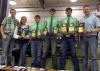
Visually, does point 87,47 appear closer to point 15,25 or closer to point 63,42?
point 63,42

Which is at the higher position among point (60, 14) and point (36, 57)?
point (60, 14)

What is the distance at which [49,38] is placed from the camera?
5.68m

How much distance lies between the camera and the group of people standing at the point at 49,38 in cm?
536

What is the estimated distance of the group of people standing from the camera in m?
5.36

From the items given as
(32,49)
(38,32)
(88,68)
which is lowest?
(88,68)

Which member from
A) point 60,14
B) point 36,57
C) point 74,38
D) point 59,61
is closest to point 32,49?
point 36,57

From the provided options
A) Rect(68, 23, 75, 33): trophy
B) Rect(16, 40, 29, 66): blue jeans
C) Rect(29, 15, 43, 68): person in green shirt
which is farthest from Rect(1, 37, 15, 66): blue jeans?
Rect(68, 23, 75, 33): trophy

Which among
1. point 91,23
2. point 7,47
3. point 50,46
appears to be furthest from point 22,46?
point 91,23

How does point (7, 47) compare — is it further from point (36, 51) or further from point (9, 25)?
point (36, 51)

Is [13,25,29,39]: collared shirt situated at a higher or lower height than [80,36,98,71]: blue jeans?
higher

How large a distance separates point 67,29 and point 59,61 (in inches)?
31.5

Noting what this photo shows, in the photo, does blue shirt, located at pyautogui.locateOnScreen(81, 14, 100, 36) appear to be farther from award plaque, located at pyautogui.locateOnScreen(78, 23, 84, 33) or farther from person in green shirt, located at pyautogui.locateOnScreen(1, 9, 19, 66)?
person in green shirt, located at pyautogui.locateOnScreen(1, 9, 19, 66)

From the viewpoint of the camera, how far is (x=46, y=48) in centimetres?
569

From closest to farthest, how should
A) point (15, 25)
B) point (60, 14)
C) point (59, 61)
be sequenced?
point (59, 61), point (15, 25), point (60, 14)
